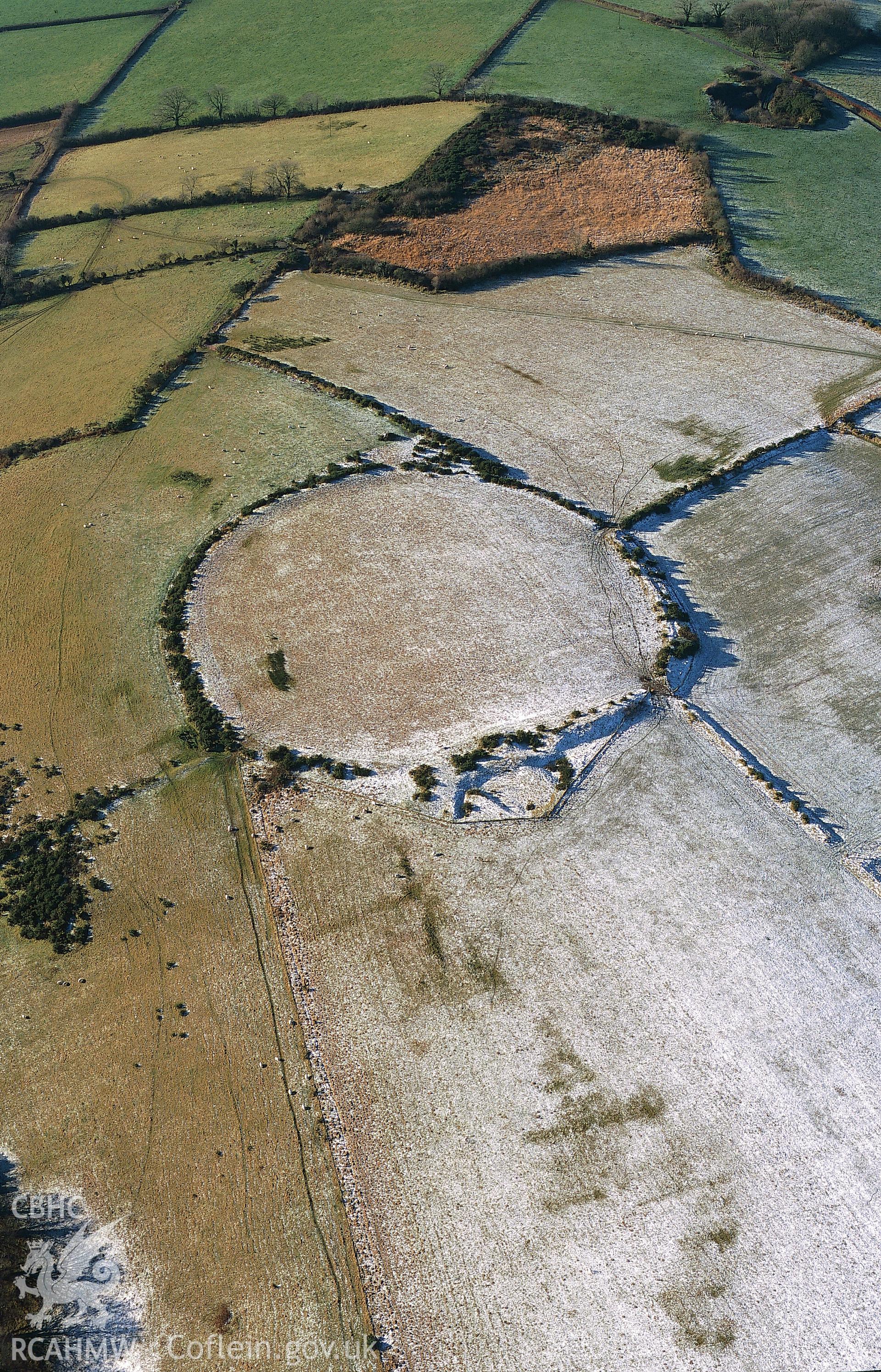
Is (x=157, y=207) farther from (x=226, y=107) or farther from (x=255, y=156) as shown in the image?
(x=226, y=107)

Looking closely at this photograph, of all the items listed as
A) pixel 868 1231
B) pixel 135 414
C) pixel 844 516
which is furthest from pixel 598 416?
pixel 868 1231

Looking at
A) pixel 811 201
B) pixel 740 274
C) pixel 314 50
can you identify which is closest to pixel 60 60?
pixel 314 50

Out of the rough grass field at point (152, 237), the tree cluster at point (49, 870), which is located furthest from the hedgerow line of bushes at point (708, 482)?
the rough grass field at point (152, 237)

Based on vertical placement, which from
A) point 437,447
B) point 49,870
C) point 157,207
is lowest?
point 49,870

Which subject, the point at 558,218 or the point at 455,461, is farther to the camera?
the point at 558,218

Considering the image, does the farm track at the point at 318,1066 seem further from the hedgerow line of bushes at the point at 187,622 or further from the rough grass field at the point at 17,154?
the rough grass field at the point at 17,154

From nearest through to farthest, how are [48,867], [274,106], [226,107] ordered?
[48,867] < [274,106] < [226,107]

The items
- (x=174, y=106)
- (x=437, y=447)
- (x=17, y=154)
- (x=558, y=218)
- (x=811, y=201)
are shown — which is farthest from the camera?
(x=174, y=106)
